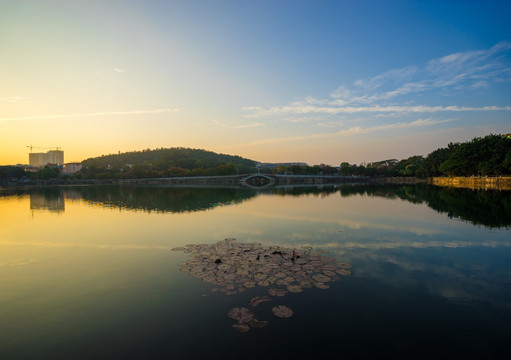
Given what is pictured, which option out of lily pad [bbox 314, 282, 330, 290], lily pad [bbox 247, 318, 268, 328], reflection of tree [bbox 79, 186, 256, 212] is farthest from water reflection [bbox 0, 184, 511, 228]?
lily pad [bbox 247, 318, 268, 328]

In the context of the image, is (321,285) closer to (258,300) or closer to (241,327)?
(258,300)

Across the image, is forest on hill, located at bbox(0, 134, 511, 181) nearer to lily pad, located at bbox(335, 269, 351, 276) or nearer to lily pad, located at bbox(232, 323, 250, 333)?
lily pad, located at bbox(335, 269, 351, 276)

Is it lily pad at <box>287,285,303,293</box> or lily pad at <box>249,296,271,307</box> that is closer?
lily pad at <box>249,296,271,307</box>

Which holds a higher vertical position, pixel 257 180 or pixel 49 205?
pixel 257 180

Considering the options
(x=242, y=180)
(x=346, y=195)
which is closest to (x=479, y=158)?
(x=346, y=195)

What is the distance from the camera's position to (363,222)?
2259cm

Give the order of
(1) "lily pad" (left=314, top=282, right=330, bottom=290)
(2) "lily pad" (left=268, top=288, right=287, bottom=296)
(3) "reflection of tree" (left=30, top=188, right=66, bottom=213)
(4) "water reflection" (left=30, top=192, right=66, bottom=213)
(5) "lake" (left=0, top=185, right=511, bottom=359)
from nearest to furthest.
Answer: (5) "lake" (left=0, top=185, right=511, bottom=359) → (2) "lily pad" (left=268, top=288, right=287, bottom=296) → (1) "lily pad" (left=314, top=282, right=330, bottom=290) → (4) "water reflection" (left=30, top=192, right=66, bottom=213) → (3) "reflection of tree" (left=30, top=188, right=66, bottom=213)

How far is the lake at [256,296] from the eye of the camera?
6.60m

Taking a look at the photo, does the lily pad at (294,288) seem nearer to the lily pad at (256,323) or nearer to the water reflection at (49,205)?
the lily pad at (256,323)

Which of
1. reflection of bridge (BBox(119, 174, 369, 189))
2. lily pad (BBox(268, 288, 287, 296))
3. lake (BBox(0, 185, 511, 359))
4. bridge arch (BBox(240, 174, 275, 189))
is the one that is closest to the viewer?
lake (BBox(0, 185, 511, 359))

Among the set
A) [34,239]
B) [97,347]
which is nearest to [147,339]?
→ [97,347]

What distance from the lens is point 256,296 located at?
28.8 feet

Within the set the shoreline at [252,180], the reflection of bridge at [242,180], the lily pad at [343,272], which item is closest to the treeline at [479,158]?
the shoreline at [252,180]

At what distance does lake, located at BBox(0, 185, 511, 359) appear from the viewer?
6.60m
